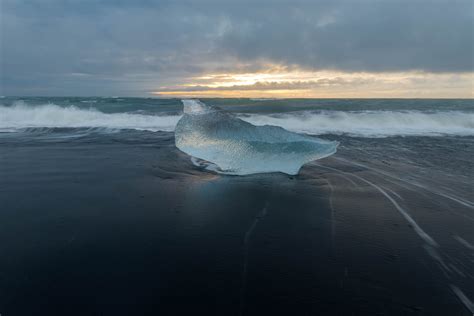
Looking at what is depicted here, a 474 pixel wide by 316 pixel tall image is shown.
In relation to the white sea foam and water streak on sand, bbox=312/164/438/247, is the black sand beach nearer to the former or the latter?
water streak on sand, bbox=312/164/438/247

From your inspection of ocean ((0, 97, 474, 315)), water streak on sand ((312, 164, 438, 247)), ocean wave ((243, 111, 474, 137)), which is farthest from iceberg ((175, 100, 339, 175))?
ocean wave ((243, 111, 474, 137))

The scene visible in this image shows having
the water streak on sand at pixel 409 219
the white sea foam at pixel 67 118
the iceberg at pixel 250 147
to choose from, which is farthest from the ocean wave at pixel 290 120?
the water streak on sand at pixel 409 219

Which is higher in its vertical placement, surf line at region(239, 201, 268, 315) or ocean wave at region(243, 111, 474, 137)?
ocean wave at region(243, 111, 474, 137)

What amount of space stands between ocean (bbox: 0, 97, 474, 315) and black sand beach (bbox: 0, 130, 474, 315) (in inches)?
0.7

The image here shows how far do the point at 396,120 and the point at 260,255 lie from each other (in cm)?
1714

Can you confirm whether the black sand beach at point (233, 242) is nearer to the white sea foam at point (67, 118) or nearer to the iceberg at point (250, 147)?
the iceberg at point (250, 147)

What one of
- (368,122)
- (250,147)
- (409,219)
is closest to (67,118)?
(250,147)

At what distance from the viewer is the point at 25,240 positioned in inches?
142

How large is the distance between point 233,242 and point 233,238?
104mm

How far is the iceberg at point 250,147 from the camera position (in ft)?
21.8

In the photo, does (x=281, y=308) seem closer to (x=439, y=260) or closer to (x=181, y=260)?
(x=181, y=260)

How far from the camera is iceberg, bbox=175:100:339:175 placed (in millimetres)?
6652

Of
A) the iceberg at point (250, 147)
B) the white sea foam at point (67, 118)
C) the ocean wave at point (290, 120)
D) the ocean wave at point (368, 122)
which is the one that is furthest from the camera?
the white sea foam at point (67, 118)

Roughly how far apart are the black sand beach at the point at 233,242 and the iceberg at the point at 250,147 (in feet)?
1.38
